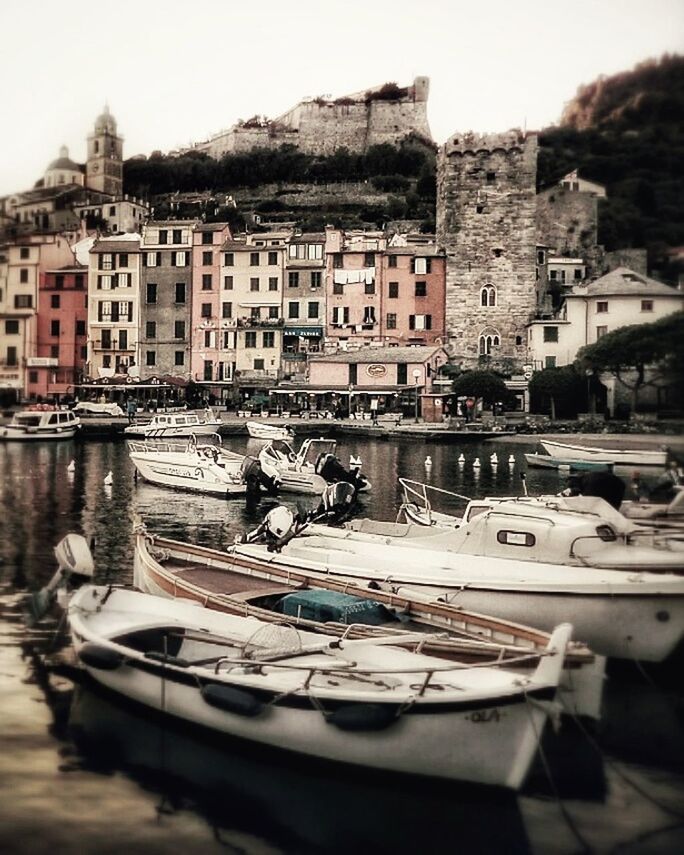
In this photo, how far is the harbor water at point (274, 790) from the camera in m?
3.89

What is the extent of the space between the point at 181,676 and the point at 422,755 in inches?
52.8

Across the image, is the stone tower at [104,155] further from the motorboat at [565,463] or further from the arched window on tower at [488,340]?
the motorboat at [565,463]

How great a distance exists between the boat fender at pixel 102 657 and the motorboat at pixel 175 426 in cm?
827

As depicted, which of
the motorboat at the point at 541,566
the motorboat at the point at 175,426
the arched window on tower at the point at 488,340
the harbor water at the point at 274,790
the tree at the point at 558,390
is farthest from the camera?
the motorboat at the point at 175,426

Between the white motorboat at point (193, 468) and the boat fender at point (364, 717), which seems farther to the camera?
the white motorboat at point (193, 468)

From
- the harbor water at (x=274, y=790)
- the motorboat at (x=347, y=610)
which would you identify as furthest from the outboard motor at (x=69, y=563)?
the motorboat at (x=347, y=610)

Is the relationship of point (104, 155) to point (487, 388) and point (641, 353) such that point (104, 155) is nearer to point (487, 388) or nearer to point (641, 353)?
point (487, 388)

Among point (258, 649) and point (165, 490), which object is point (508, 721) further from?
point (165, 490)

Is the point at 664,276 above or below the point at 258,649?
above

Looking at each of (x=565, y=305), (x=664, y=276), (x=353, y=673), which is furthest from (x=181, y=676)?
(x=565, y=305)

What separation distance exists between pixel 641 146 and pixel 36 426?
5.73m

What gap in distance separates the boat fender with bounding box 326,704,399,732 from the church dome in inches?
176

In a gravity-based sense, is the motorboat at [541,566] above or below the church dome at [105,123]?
below

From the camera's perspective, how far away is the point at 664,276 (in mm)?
4727
